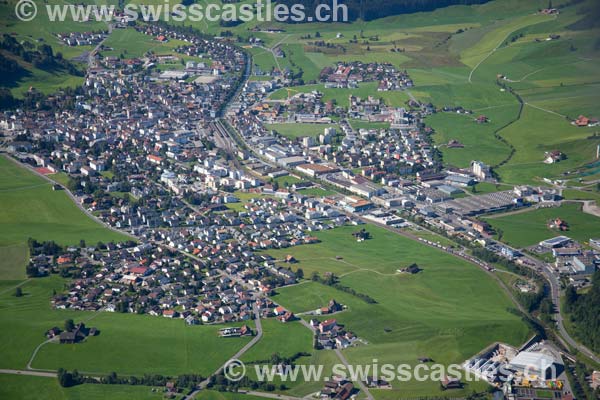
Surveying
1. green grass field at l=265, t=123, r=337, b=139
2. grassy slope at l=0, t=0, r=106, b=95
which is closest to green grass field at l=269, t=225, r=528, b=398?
green grass field at l=265, t=123, r=337, b=139

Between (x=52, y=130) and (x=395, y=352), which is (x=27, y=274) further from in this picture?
(x=52, y=130)

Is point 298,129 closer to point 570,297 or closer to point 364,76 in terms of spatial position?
point 364,76

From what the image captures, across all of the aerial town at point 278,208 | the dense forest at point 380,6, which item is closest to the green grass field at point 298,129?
the aerial town at point 278,208

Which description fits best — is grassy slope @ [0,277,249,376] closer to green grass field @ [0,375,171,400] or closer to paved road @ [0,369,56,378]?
paved road @ [0,369,56,378]

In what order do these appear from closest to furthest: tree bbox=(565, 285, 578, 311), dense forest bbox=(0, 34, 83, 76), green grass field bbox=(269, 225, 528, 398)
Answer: green grass field bbox=(269, 225, 528, 398) → tree bbox=(565, 285, 578, 311) → dense forest bbox=(0, 34, 83, 76)

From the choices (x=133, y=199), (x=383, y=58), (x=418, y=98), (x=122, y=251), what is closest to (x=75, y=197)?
(x=133, y=199)

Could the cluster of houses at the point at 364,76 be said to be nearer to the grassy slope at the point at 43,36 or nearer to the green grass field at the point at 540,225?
the grassy slope at the point at 43,36
